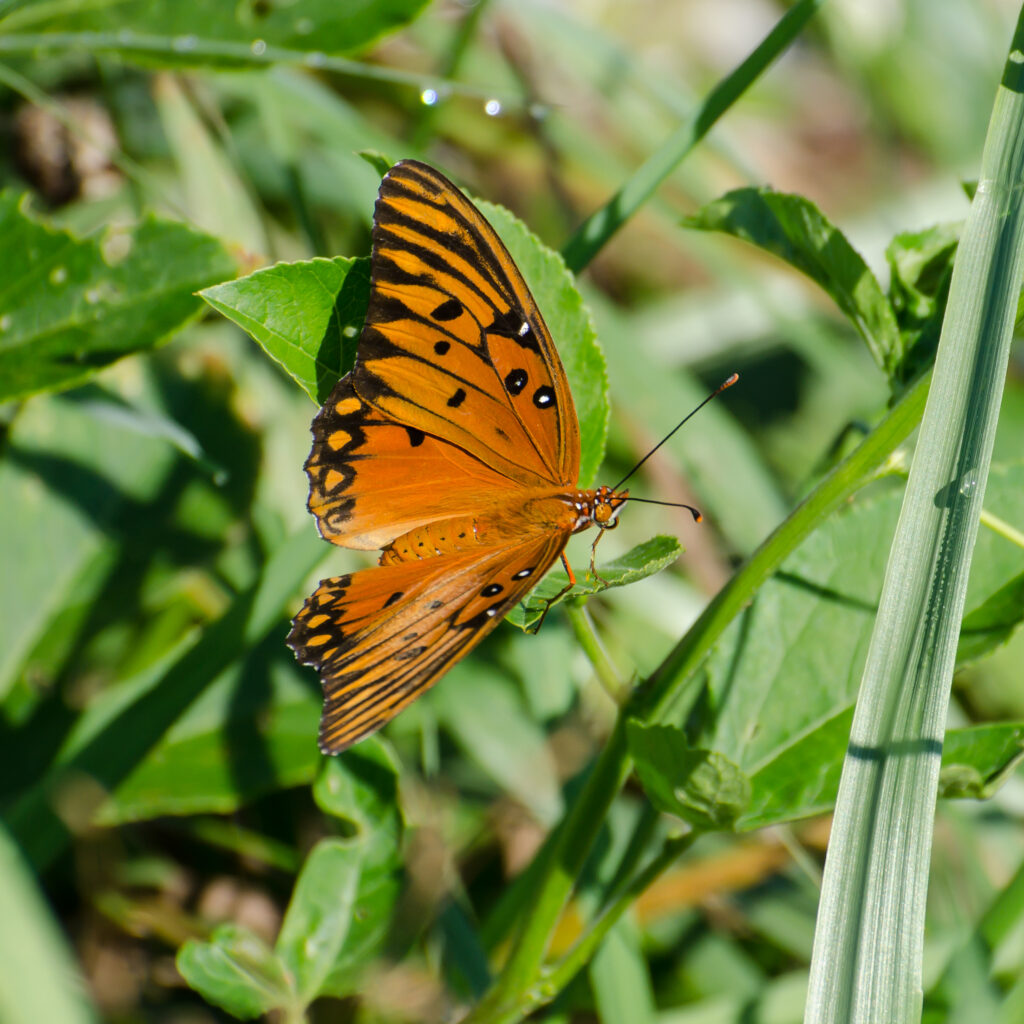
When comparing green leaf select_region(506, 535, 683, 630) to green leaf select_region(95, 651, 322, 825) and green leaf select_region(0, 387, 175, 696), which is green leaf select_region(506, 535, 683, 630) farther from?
green leaf select_region(0, 387, 175, 696)

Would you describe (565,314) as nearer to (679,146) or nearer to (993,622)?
(679,146)

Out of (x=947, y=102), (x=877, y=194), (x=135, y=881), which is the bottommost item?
(x=135, y=881)

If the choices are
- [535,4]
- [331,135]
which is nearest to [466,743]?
[331,135]

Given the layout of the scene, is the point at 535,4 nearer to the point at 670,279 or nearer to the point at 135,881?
the point at 670,279

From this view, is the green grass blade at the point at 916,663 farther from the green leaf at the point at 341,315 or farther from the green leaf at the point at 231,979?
the green leaf at the point at 231,979

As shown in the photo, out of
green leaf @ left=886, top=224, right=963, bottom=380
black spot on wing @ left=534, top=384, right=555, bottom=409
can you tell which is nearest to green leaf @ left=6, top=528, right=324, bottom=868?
black spot on wing @ left=534, top=384, right=555, bottom=409

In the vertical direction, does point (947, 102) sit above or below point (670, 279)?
above
